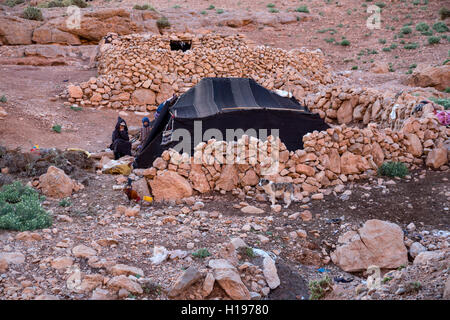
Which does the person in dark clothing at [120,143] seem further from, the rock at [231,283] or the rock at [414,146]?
the rock at [414,146]

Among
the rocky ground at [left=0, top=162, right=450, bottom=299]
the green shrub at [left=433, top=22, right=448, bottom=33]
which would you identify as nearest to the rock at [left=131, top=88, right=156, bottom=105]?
the rocky ground at [left=0, top=162, right=450, bottom=299]

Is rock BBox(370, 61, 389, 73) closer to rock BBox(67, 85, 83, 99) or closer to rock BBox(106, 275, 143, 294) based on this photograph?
rock BBox(67, 85, 83, 99)

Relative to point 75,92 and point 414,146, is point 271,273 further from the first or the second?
point 75,92

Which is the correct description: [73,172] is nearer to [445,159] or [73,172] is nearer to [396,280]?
[396,280]

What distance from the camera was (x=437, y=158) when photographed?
5941 mm

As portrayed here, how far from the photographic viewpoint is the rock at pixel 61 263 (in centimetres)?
312

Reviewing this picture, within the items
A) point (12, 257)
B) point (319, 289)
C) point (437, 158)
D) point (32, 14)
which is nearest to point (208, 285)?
point (319, 289)

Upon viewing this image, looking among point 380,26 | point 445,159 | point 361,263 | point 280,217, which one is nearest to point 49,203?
point 280,217

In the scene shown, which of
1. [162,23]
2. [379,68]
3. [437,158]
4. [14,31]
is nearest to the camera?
[437,158]

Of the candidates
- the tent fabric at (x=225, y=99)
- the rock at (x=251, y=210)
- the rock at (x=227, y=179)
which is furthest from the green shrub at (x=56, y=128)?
the rock at (x=251, y=210)

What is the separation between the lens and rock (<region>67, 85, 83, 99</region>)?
34.4 feet

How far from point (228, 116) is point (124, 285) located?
450 cm

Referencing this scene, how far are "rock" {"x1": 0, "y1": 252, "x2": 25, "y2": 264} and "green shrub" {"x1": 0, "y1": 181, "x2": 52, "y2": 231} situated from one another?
1.89 ft
